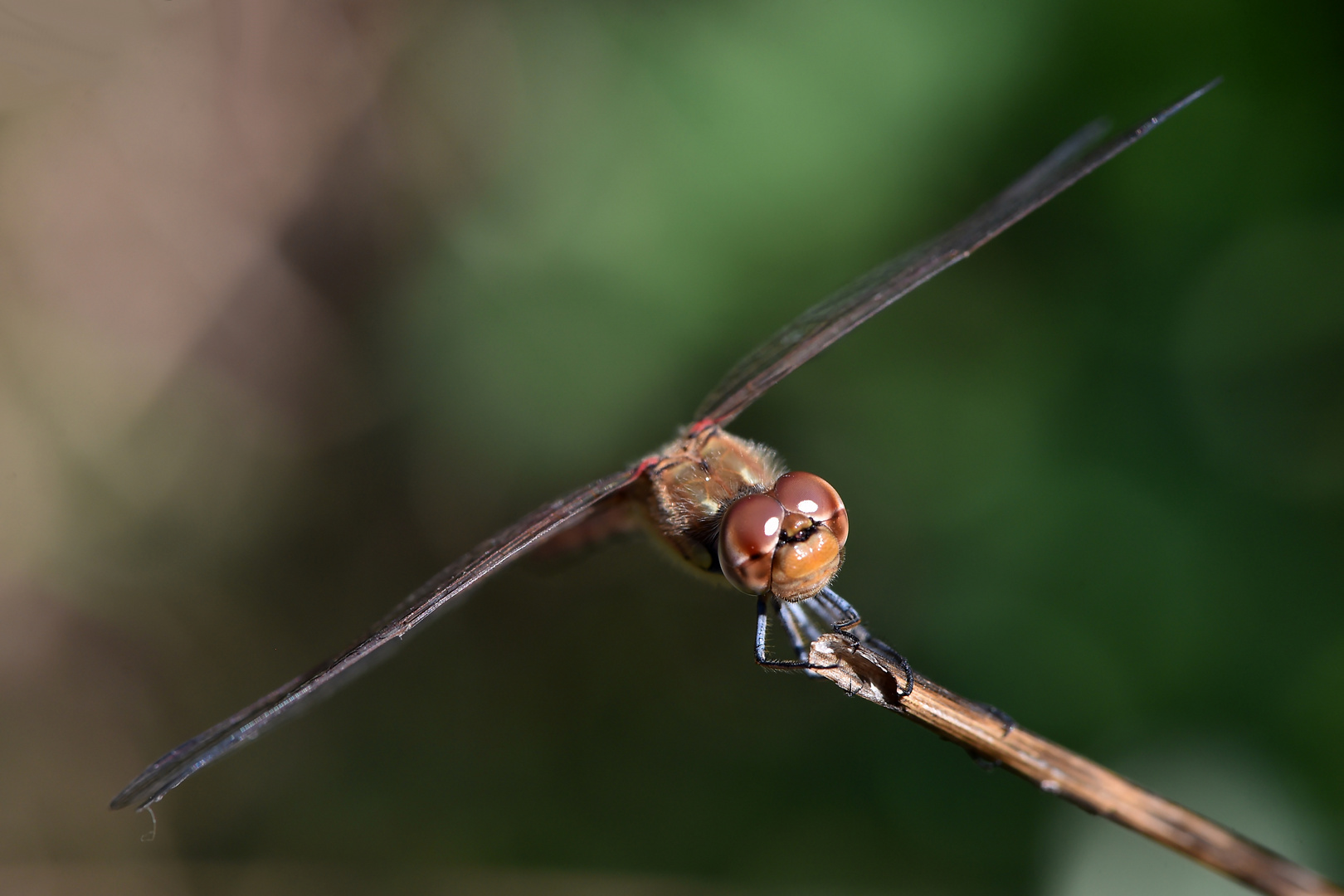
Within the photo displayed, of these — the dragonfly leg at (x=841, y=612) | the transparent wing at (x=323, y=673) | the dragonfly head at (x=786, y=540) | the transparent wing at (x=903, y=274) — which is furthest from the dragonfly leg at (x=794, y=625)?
the transparent wing at (x=323, y=673)

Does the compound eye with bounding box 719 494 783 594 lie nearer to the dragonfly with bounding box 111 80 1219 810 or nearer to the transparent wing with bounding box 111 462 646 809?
the dragonfly with bounding box 111 80 1219 810

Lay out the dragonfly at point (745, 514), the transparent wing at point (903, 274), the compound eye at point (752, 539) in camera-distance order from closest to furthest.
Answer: the dragonfly at point (745, 514)
the compound eye at point (752, 539)
the transparent wing at point (903, 274)

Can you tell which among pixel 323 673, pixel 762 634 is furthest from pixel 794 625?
pixel 323 673

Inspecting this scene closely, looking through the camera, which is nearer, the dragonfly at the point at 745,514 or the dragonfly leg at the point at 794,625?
the dragonfly at the point at 745,514

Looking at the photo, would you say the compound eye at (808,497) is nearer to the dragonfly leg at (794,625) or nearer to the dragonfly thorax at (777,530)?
the dragonfly thorax at (777,530)

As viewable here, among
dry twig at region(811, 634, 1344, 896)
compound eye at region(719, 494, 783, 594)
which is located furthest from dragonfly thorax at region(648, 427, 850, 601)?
dry twig at region(811, 634, 1344, 896)

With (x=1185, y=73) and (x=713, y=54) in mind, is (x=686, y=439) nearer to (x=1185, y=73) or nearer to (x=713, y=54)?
(x=713, y=54)
